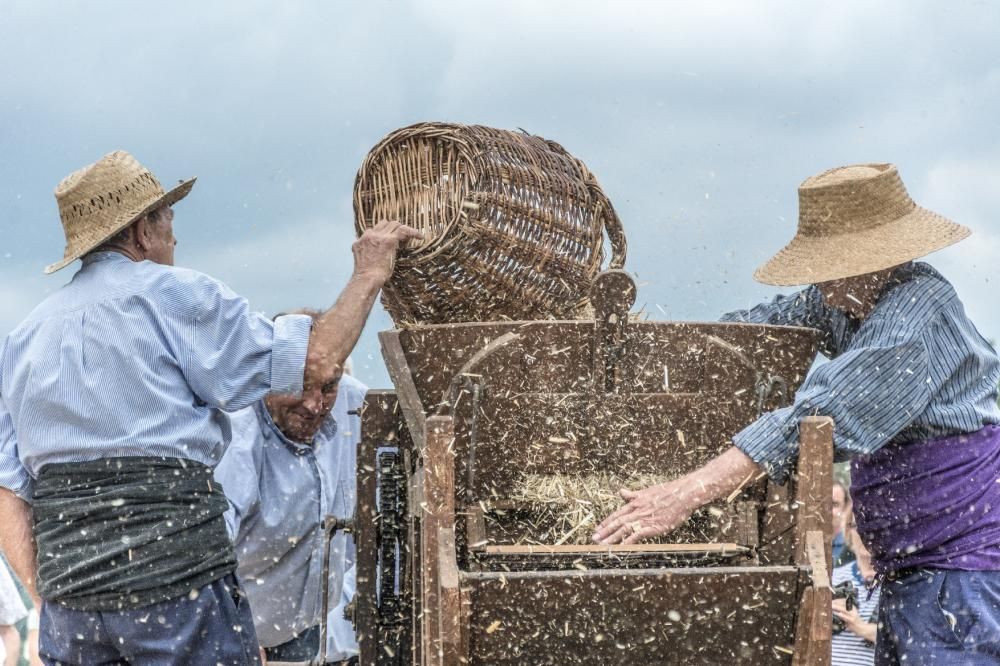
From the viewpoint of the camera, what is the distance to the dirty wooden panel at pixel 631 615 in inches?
129

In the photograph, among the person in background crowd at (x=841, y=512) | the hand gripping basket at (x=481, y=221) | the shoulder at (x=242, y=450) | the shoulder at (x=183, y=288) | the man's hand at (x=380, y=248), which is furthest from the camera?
the person in background crowd at (x=841, y=512)

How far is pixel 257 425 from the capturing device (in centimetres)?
555

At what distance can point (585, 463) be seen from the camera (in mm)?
4152

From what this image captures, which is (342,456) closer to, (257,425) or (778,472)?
(257,425)

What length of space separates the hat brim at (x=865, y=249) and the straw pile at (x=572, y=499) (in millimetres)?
859

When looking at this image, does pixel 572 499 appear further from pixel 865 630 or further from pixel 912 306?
pixel 865 630

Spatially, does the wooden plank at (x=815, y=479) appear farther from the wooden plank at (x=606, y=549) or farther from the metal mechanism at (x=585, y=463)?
the wooden plank at (x=606, y=549)

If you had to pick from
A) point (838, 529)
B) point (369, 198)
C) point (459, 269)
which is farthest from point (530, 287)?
point (838, 529)

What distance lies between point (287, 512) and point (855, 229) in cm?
278

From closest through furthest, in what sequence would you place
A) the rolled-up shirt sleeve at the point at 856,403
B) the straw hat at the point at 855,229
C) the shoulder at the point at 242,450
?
the rolled-up shirt sleeve at the point at 856,403 → the straw hat at the point at 855,229 → the shoulder at the point at 242,450

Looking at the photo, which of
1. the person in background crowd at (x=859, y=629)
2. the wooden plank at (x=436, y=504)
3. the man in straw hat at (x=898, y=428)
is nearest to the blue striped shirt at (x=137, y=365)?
the wooden plank at (x=436, y=504)

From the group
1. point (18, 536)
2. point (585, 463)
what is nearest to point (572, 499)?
point (585, 463)

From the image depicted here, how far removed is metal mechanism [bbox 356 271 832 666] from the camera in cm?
336

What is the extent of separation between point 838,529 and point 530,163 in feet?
12.9
